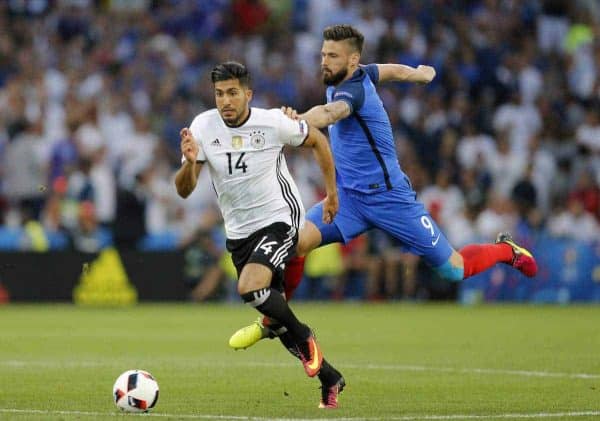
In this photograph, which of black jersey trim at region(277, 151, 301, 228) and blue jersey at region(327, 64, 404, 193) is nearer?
black jersey trim at region(277, 151, 301, 228)

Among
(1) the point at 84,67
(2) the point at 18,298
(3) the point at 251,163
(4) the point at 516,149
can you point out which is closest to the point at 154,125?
(1) the point at 84,67

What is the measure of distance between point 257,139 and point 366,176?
205cm

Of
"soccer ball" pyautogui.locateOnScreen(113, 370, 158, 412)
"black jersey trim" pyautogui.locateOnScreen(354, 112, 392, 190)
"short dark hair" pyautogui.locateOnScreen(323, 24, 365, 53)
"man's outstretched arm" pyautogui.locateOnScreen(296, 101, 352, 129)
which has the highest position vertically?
"short dark hair" pyautogui.locateOnScreen(323, 24, 365, 53)

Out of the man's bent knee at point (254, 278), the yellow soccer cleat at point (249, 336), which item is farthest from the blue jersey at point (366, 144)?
the man's bent knee at point (254, 278)

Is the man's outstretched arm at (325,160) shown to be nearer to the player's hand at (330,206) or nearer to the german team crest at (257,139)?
the player's hand at (330,206)

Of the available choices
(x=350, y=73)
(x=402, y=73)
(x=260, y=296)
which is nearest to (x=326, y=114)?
(x=350, y=73)

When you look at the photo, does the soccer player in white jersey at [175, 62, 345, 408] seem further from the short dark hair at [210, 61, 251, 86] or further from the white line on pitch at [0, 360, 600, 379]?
the white line on pitch at [0, 360, 600, 379]

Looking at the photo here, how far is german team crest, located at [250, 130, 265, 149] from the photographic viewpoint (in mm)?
10156

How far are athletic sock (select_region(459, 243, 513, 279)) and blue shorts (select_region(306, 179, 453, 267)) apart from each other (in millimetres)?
374

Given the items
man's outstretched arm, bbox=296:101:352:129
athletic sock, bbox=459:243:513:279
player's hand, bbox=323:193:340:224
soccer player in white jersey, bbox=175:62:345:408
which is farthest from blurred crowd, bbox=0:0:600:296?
soccer player in white jersey, bbox=175:62:345:408

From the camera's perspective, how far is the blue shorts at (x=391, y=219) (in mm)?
12055

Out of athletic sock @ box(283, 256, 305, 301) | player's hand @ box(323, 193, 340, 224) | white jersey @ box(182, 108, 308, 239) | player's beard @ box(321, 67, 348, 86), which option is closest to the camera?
white jersey @ box(182, 108, 308, 239)

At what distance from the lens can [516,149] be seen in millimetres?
25469

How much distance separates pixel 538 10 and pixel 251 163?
1894 centimetres
